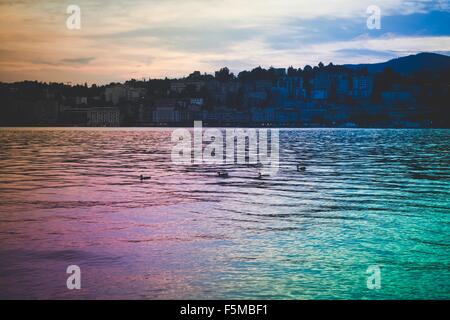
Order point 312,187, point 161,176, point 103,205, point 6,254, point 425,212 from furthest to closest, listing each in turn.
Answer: point 161,176 < point 312,187 < point 103,205 < point 425,212 < point 6,254

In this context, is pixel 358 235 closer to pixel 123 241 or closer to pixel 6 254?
pixel 123 241

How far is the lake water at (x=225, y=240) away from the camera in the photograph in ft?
50.4

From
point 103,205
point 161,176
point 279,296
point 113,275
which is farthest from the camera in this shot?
point 161,176

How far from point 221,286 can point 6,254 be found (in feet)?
24.6

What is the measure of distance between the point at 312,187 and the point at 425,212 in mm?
10573

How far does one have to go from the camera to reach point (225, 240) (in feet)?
67.1

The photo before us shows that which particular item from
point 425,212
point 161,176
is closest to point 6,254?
point 425,212

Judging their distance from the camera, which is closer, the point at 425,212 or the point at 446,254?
the point at 446,254

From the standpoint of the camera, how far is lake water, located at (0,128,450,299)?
15.4 metres

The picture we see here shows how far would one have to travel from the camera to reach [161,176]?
45406 millimetres
